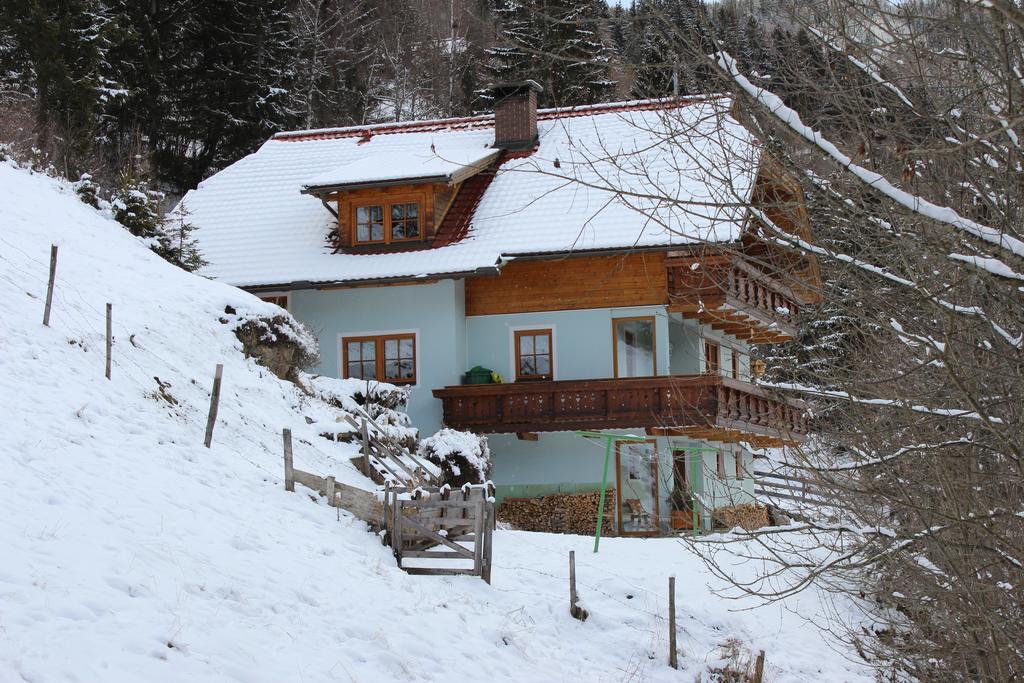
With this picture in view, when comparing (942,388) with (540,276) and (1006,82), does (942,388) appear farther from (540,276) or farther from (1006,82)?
(540,276)

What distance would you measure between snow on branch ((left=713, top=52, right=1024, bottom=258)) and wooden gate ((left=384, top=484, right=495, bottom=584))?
1176 centimetres

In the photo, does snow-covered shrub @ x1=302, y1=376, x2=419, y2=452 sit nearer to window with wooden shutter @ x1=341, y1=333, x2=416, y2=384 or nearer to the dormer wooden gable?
window with wooden shutter @ x1=341, y1=333, x2=416, y2=384

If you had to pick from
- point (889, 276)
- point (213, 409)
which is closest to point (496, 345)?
point (213, 409)

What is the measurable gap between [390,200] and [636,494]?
9.36m

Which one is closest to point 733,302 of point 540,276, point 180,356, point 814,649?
point 540,276

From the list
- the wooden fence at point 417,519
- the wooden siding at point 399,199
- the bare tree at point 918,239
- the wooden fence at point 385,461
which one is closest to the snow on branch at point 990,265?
the bare tree at point 918,239

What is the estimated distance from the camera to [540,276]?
27.2 meters

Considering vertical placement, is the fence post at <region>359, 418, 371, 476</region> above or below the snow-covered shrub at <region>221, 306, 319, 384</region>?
below

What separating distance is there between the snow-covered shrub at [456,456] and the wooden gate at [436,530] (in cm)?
503

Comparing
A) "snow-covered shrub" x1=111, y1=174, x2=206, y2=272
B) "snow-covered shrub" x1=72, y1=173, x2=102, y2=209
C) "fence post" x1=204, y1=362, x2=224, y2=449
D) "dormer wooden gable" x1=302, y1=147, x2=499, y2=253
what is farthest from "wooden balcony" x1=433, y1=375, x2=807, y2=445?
"fence post" x1=204, y1=362, x2=224, y2=449

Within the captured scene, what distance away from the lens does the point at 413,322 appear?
27547 mm

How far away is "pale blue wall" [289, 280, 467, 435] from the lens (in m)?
27.0

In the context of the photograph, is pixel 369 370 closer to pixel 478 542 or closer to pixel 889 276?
pixel 478 542

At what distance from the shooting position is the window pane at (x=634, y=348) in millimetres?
26625
